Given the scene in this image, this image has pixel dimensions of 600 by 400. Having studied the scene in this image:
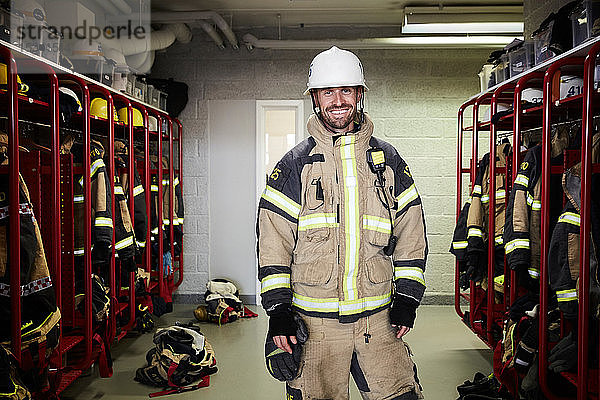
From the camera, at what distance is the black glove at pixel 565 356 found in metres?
3.01

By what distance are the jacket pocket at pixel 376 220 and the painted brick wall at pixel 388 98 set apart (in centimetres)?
431

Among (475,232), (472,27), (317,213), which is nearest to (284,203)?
(317,213)

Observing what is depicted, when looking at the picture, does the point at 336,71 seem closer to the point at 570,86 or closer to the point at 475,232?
A: the point at 570,86

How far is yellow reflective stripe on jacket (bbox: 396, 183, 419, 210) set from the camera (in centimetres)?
263

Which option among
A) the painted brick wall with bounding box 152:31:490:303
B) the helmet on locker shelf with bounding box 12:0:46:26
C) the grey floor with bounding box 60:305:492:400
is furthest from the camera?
the painted brick wall with bounding box 152:31:490:303

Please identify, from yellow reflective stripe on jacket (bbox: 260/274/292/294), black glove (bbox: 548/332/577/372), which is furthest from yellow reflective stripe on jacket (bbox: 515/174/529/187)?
yellow reflective stripe on jacket (bbox: 260/274/292/294)

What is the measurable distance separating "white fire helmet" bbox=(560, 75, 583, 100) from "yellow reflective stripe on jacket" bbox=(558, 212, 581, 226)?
729 mm

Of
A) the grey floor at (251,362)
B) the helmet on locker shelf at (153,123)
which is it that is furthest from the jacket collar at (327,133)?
the helmet on locker shelf at (153,123)

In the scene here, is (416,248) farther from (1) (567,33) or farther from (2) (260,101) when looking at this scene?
(2) (260,101)

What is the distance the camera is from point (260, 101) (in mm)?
6871

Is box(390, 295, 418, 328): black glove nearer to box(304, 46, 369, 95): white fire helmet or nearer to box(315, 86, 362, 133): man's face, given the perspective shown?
box(315, 86, 362, 133): man's face

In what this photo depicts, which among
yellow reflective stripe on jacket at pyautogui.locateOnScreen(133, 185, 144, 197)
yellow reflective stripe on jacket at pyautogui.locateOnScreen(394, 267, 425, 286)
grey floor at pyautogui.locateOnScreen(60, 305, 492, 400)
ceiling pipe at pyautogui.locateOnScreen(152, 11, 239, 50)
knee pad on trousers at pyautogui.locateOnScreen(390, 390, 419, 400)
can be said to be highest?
ceiling pipe at pyautogui.locateOnScreen(152, 11, 239, 50)

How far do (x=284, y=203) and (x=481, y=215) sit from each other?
2380 mm

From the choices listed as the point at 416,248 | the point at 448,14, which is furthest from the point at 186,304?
the point at 416,248
